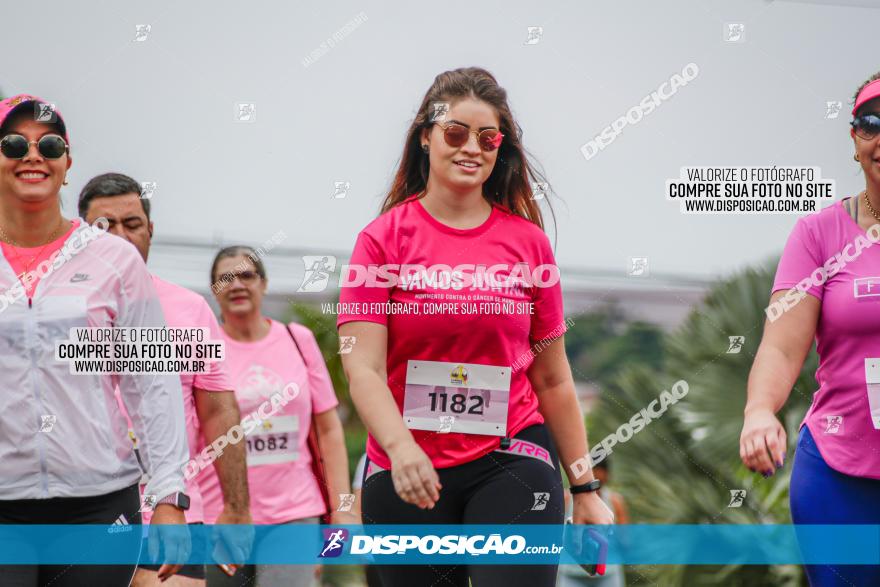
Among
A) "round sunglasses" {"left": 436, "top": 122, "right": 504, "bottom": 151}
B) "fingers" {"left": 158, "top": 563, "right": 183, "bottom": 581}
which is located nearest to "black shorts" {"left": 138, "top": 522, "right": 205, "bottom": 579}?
"fingers" {"left": 158, "top": 563, "right": 183, "bottom": 581}

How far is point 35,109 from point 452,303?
4.63 ft

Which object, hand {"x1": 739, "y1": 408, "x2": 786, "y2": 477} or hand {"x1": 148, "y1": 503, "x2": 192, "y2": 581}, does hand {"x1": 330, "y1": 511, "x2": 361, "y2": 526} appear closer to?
hand {"x1": 148, "y1": 503, "x2": 192, "y2": 581}

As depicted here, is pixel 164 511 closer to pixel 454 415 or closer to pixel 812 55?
pixel 454 415

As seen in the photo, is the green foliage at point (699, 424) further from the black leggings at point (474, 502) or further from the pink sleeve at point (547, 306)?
the black leggings at point (474, 502)

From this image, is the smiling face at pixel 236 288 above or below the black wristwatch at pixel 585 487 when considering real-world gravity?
above

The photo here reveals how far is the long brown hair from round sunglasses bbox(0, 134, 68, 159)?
3.32 ft

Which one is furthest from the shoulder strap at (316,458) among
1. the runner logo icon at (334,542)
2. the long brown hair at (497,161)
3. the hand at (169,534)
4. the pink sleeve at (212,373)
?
the hand at (169,534)

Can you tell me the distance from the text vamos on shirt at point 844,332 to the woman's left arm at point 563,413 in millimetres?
650

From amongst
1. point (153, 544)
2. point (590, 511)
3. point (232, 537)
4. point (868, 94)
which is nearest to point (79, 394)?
point (153, 544)

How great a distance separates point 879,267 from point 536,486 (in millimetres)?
1130

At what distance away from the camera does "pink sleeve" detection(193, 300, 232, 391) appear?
480 cm

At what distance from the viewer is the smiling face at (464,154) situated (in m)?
3.61

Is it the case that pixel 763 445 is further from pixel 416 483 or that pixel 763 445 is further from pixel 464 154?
pixel 464 154

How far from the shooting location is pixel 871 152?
3545 millimetres
